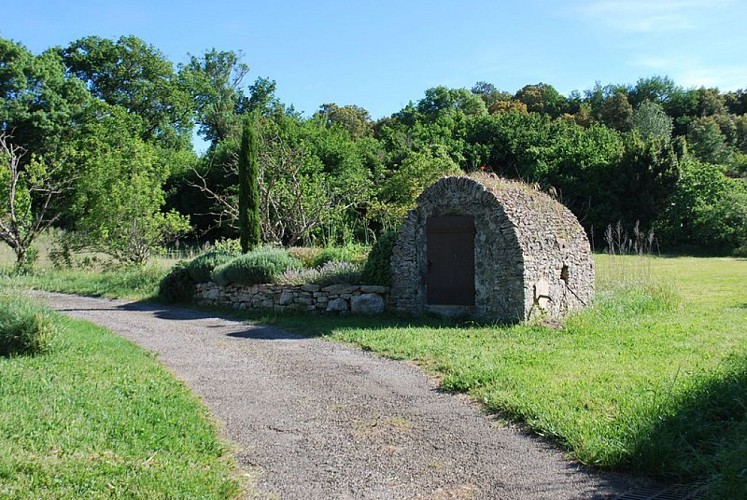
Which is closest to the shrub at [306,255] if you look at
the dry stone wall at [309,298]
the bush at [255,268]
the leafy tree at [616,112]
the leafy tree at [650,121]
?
the bush at [255,268]

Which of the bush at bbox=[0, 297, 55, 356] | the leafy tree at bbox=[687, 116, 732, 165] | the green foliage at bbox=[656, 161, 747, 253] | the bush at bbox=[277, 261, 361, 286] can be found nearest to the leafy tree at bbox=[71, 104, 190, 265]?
the bush at bbox=[277, 261, 361, 286]

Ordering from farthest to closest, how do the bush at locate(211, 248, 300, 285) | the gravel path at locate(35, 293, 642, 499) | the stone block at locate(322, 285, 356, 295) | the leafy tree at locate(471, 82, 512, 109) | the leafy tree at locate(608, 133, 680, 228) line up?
the leafy tree at locate(471, 82, 512, 109), the leafy tree at locate(608, 133, 680, 228), the bush at locate(211, 248, 300, 285), the stone block at locate(322, 285, 356, 295), the gravel path at locate(35, 293, 642, 499)

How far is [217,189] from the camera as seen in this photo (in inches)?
A: 1172

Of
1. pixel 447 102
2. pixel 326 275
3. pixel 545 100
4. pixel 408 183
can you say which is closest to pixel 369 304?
pixel 326 275

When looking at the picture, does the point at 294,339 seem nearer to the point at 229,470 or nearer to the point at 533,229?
the point at 533,229

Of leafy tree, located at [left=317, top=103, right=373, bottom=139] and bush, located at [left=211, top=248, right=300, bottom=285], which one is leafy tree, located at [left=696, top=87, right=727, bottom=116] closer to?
leafy tree, located at [left=317, top=103, right=373, bottom=139]

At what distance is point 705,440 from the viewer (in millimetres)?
4789

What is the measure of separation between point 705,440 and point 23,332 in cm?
747

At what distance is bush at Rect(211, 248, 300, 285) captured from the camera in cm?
1324

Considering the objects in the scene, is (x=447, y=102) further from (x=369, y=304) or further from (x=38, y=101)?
(x=369, y=304)

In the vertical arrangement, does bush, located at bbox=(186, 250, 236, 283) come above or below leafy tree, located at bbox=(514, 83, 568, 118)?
→ below

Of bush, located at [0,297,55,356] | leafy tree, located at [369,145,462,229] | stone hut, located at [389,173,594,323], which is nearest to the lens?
bush, located at [0,297,55,356]

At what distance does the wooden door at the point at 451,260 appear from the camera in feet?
37.5

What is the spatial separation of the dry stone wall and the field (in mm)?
469
